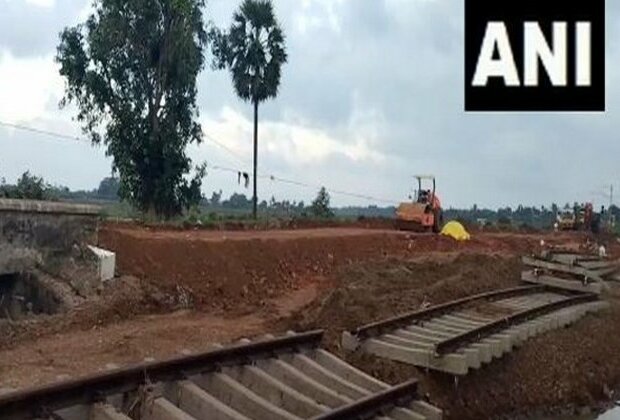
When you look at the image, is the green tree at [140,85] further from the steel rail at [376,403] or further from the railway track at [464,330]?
the steel rail at [376,403]

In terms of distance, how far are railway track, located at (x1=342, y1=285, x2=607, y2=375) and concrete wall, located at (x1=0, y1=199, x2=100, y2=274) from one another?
16.7 feet

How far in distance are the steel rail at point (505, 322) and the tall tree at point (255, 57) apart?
24104 millimetres

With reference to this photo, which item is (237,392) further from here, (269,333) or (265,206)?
Result: (265,206)

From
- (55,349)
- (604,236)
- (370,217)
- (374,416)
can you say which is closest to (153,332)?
(55,349)

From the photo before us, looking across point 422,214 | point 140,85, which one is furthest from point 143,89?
point 422,214

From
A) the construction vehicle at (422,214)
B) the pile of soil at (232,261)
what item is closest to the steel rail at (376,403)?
the pile of soil at (232,261)

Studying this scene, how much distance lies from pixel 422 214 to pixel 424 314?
65.7ft

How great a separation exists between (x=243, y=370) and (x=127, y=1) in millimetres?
27910

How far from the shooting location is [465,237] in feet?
113

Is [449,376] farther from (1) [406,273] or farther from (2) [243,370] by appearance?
(1) [406,273]

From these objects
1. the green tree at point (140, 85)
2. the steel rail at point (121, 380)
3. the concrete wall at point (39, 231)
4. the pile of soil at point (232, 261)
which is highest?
the green tree at point (140, 85)

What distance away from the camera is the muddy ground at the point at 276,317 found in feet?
36.1

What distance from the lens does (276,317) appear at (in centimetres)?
1424

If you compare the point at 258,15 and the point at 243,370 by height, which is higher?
the point at 258,15
